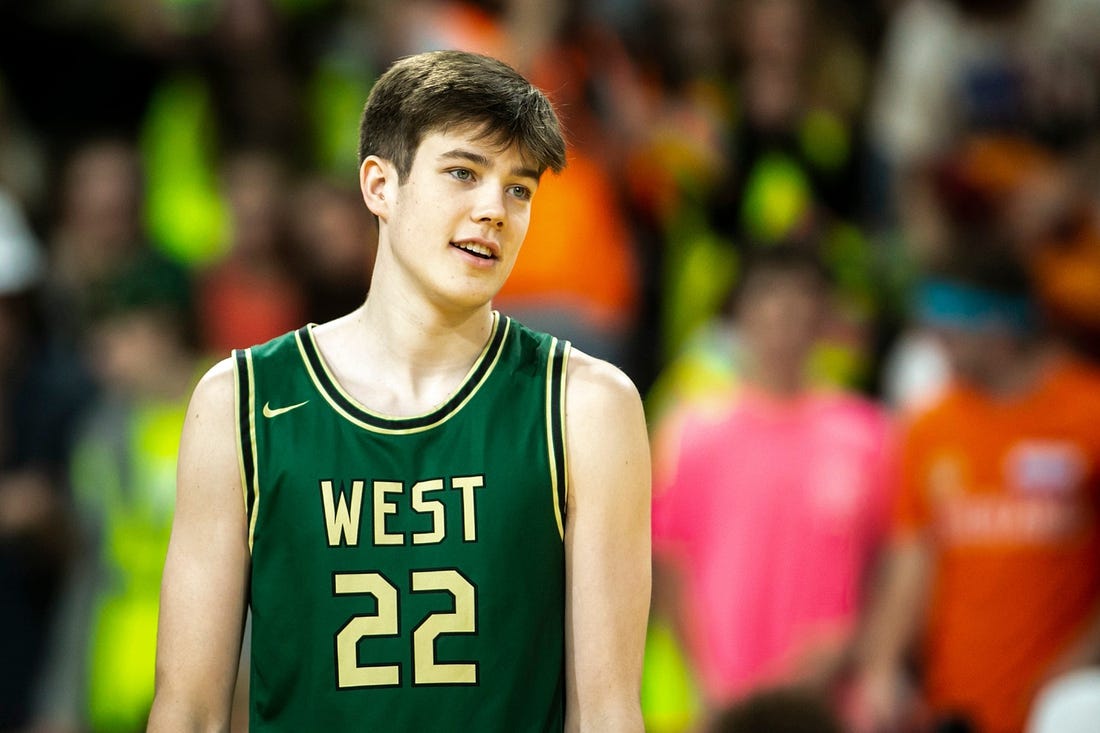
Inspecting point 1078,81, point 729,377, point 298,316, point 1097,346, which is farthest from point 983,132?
point 298,316

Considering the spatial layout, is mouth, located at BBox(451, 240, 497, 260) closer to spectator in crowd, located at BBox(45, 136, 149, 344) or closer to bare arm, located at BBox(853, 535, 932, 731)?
bare arm, located at BBox(853, 535, 932, 731)

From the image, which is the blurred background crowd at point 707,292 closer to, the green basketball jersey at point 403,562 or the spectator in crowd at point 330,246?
the spectator in crowd at point 330,246

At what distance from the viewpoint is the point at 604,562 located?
301 cm

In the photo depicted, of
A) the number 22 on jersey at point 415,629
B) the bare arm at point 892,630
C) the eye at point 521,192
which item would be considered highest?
the eye at point 521,192

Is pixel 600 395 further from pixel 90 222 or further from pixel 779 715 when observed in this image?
pixel 90 222

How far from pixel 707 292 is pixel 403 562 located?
474 cm

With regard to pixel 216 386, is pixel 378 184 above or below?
above

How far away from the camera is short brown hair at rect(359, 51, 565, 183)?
9.74 ft

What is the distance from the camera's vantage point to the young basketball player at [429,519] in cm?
296

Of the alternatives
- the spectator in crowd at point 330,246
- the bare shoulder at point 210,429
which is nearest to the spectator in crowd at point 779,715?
the bare shoulder at point 210,429

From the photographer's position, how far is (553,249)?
7121mm

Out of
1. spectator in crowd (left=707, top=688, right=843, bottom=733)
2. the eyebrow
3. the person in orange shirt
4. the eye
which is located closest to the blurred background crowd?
the person in orange shirt

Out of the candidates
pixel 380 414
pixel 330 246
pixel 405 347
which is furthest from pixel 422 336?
pixel 330 246

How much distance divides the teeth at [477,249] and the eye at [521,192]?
0.11 metres
